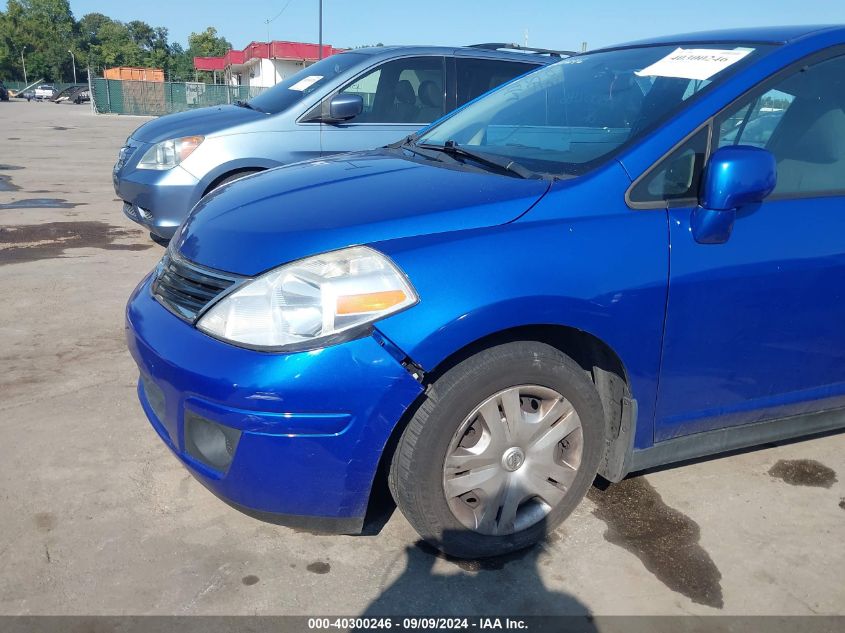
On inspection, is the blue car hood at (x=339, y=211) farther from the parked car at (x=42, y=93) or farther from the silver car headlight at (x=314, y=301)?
the parked car at (x=42, y=93)

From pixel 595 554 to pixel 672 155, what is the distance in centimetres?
141

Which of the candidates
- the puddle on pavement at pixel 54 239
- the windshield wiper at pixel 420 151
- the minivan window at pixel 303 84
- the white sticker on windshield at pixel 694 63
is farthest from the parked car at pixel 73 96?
the white sticker on windshield at pixel 694 63

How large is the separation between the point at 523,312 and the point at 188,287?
1136mm

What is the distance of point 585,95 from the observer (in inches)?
122

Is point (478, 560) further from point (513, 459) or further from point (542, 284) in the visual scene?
point (542, 284)

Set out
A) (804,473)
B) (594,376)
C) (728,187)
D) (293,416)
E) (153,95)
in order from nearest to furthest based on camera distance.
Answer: (293,416) → (728,187) → (594,376) → (804,473) → (153,95)

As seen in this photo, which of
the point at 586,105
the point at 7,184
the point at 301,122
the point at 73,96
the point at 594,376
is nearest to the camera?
the point at 594,376

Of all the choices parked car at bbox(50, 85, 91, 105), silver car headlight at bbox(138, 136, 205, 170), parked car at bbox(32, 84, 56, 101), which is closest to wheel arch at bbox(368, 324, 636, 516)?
silver car headlight at bbox(138, 136, 205, 170)

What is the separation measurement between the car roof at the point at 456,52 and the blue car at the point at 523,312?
376 cm

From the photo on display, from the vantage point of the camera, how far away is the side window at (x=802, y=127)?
2625 mm

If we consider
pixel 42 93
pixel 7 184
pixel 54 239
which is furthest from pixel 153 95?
pixel 54 239

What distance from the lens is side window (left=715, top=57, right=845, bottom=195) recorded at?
8.61ft

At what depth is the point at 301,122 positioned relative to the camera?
5945 mm

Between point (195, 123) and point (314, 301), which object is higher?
point (195, 123)
